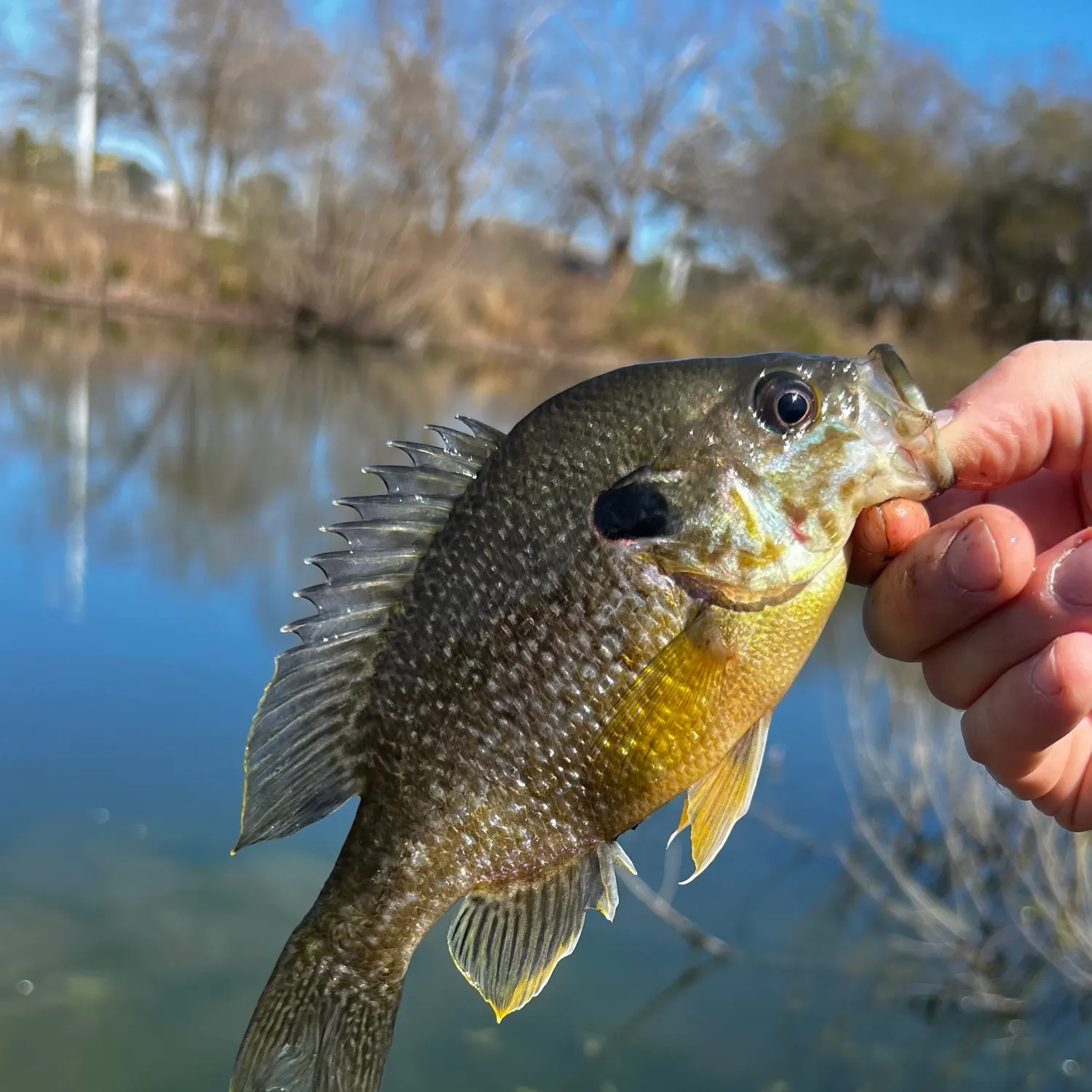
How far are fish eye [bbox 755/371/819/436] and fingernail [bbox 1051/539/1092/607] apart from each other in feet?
1.70

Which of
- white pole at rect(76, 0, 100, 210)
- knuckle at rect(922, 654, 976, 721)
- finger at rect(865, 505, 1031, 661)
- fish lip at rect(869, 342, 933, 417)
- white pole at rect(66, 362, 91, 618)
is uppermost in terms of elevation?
white pole at rect(76, 0, 100, 210)

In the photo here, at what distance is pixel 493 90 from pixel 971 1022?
28.6 m

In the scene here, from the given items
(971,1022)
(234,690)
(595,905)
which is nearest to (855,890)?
(971,1022)

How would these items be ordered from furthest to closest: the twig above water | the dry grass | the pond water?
the dry grass < the twig above water < the pond water

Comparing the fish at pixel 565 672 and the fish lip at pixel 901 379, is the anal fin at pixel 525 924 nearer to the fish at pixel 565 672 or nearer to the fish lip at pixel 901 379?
the fish at pixel 565 672

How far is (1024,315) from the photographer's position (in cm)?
2916

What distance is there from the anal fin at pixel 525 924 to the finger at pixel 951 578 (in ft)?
2.17

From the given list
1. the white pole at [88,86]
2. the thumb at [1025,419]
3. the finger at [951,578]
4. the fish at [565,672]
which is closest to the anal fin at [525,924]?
the fish at [565,672]

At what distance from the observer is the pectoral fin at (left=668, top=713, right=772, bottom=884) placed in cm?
155

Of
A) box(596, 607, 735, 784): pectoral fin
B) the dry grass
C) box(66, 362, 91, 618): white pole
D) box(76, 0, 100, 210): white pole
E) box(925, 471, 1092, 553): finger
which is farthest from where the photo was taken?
box(76, 0, 100, 210): white pole

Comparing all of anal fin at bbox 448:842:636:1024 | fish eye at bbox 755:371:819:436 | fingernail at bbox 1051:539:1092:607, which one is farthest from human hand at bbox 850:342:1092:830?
anal fin at bbox 448:842:636:1024

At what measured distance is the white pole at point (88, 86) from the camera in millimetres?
28031

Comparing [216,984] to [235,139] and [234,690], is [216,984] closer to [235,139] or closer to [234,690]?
[234,690]

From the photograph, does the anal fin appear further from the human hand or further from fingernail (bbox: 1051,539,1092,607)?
fingernail (bbox: 1051,539,1092,607)
